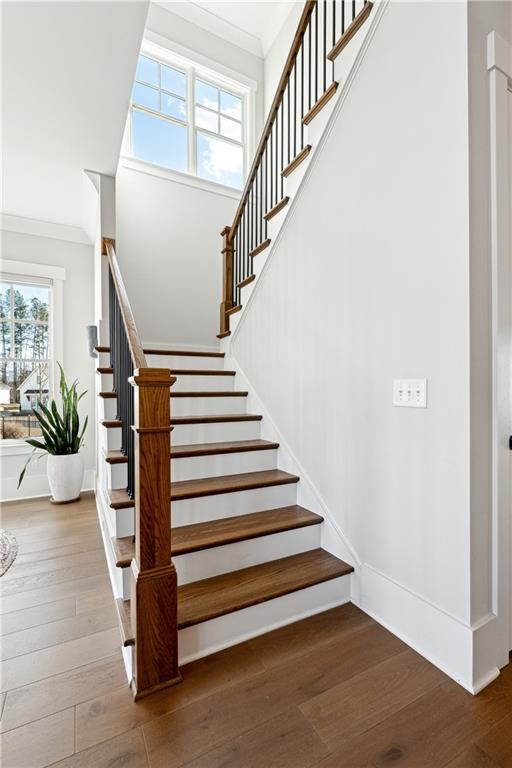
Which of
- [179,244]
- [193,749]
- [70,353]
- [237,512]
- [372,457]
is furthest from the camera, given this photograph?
[179,244]

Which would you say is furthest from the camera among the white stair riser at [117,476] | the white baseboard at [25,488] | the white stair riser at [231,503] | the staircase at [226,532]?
the white baseboard at [25,488]

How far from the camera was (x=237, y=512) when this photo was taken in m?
2.16

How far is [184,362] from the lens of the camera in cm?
325

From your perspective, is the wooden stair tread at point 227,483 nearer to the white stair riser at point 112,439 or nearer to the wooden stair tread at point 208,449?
the wooden stair tread at point 208,449

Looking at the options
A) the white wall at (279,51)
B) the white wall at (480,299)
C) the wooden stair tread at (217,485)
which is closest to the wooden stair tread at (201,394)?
the wooden stair tread at (217,485)

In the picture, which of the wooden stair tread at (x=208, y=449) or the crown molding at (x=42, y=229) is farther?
the crown molding at (x=42, y=229)

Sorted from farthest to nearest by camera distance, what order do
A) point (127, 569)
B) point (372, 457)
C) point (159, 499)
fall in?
1. point (372, 457)
2. point (127, 569)
3. point (159, 499)

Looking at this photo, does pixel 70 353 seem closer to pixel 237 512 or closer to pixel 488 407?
pixel 237 512

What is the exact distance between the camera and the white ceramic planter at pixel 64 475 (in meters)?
3.44

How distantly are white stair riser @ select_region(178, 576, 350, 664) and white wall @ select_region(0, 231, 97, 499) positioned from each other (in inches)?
111

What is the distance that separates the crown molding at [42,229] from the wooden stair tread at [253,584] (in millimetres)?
3665

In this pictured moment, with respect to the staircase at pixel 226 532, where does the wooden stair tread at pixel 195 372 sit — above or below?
above

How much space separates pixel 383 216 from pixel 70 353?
3.41m

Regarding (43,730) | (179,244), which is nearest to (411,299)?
(43,730)
